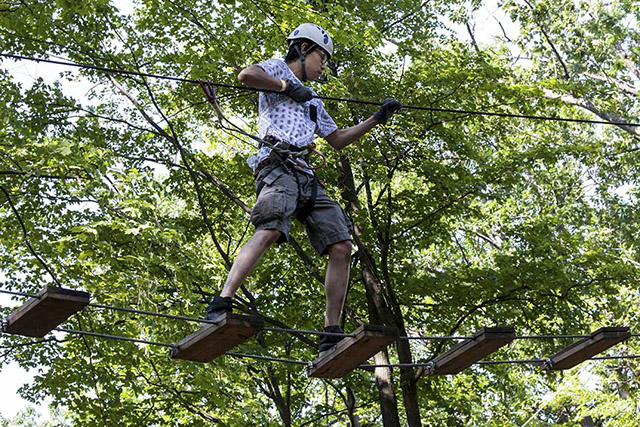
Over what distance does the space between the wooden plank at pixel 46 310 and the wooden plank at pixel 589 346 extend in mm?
3573

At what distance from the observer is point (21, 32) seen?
9.80 m

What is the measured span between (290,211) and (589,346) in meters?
2.73

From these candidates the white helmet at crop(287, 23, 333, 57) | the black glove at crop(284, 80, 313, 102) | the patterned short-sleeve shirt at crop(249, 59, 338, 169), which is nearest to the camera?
the black glove at crop(284, 80, 313, 102)

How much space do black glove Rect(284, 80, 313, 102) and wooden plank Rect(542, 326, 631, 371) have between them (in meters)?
2.84

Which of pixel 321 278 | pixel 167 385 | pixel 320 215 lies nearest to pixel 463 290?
pixel 321 278

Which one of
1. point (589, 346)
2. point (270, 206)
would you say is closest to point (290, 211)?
point (270, 206)

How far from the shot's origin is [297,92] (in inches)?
178

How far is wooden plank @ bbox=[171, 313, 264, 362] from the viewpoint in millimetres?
3967

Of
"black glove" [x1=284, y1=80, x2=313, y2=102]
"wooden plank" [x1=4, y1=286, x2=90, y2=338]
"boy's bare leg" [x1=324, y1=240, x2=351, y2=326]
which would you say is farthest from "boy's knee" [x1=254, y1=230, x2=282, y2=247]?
"wooden plank" [x1=4, y1=286, x2=90, y2=338]

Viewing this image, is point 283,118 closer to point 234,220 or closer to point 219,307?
point 219,307

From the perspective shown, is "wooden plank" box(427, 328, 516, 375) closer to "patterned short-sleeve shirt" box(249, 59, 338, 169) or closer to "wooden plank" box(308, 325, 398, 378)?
"wooden plank" box(308, 325, 398, 378)

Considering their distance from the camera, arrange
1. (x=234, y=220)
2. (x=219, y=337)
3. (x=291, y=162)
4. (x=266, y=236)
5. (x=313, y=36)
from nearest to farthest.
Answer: (x=219, y=337)
(x=266, y=236)
(x=291, y=162)
(x=313, y=36)
(x=234, y=220)

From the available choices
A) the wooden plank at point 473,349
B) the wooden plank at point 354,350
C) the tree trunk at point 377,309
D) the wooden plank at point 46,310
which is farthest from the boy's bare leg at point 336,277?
Result: the tree trunk at point 377,309

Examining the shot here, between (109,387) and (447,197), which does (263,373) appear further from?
(447,197)
